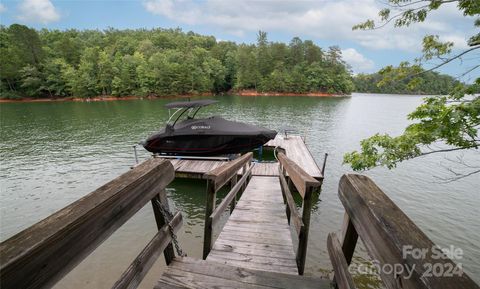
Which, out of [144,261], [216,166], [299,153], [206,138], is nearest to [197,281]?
[144,261]

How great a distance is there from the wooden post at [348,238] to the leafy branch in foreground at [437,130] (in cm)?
271

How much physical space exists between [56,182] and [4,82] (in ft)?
194

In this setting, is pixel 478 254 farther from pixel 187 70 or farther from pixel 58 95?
pixel 58 95

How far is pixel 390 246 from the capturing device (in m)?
1.04

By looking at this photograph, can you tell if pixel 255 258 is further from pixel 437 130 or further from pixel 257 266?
pixel 437 130

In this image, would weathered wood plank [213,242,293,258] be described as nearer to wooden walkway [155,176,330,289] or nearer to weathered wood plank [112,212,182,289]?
wooden walkway [155,176,330,289]

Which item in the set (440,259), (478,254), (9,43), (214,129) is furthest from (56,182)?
(9,43)

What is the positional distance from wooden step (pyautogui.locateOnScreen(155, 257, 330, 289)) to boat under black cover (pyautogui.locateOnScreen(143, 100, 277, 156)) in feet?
24.6

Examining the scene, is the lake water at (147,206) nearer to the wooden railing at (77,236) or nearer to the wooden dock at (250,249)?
the wooden dock at (250,249)

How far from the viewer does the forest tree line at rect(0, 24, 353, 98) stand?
164 feet

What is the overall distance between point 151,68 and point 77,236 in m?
62.6

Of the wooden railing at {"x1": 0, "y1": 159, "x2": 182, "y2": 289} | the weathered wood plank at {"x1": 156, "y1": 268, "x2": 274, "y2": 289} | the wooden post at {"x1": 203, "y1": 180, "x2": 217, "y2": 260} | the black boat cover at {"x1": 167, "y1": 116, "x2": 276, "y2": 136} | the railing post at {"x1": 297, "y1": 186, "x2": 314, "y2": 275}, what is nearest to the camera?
the wooden railing at {"x1": 0, "y1": 159, "x2": 182, "y2": 289}

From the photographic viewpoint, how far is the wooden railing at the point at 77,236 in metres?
0.82

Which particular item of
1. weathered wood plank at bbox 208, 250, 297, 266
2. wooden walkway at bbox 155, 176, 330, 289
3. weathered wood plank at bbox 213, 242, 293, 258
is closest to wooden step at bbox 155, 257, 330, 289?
wooden walkway at bbox 155, 176, 330, 289
